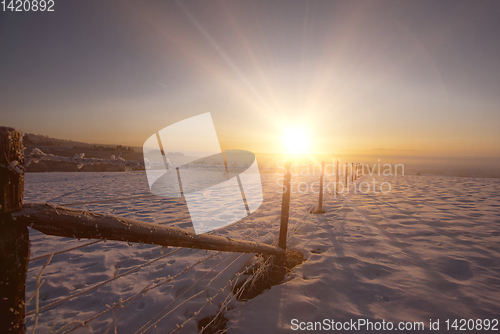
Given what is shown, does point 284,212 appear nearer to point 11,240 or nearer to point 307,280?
point 307,280

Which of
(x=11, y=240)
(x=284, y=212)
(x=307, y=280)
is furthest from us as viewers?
(x=284, y=212)

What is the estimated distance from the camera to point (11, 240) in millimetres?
815

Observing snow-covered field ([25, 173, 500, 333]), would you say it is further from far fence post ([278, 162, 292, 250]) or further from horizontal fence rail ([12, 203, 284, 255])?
far fence post ([278, 162, 292, 250])

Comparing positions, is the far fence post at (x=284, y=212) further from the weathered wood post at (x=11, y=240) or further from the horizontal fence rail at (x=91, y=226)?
the weathered wood post at (x=11, y=240)

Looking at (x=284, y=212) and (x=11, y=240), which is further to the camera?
(x=284, y=212)

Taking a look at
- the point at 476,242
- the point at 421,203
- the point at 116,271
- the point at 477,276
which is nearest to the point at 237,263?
the point at 116,271

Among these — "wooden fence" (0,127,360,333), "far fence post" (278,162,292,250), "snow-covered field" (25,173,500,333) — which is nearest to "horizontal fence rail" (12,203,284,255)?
"wooden fence" (0,127,360,333)

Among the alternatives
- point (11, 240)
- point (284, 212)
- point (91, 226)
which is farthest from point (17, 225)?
point (284, 212)

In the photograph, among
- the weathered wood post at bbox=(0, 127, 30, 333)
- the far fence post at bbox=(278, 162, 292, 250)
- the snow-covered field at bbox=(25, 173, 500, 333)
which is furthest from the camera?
the far fence post at bbox=(278, 162, 292, 250)

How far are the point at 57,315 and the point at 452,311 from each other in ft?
12.8

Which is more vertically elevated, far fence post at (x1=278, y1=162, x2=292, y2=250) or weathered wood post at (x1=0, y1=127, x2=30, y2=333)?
weathered wood post at (x1=0, y1=127, x2=30, y2=333)

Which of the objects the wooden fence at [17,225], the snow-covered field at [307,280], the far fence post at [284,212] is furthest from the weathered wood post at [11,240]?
the far fence post at [284,212]

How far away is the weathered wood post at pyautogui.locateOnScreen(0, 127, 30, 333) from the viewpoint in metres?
0.80

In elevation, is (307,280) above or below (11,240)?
below
